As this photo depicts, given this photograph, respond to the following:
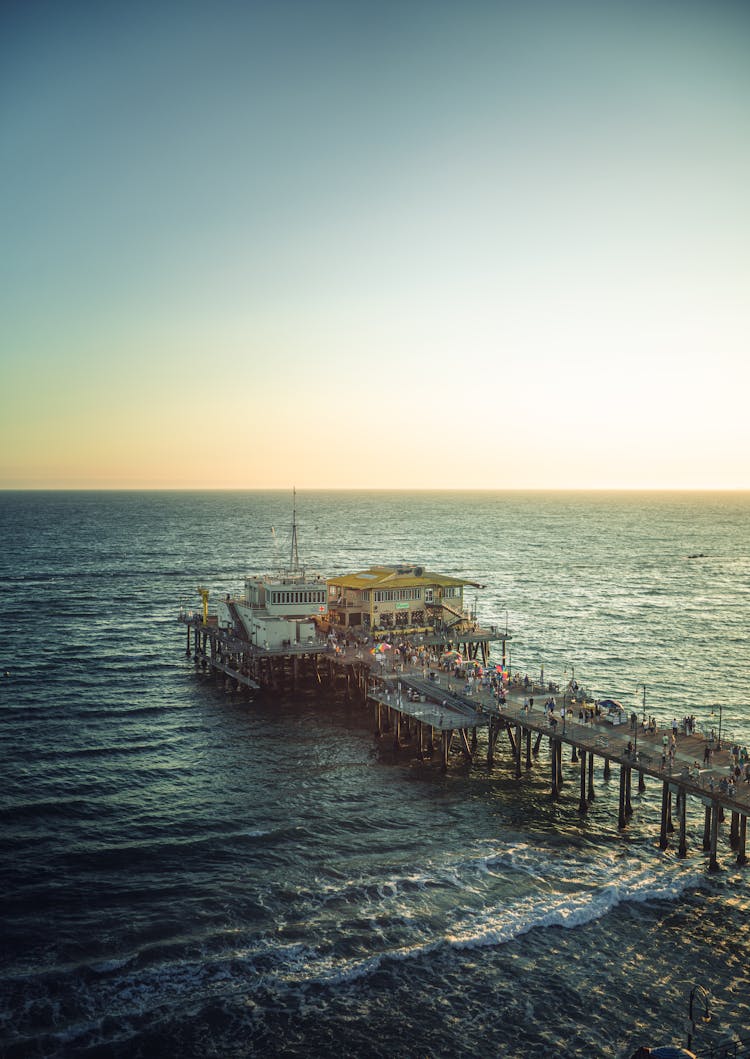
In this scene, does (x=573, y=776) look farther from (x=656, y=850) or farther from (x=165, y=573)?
(x=165, y=573)

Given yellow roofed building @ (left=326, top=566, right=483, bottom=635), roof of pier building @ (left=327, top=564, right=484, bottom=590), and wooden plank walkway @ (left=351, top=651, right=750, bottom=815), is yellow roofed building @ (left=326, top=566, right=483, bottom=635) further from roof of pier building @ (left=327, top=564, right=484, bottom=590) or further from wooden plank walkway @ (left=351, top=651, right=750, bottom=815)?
wooden plank walkway @ (left=351, top=651, right=750, bottom=815)

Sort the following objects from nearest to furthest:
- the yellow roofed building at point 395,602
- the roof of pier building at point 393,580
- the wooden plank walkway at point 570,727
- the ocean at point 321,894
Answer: the ocean at point 321,894 → the wooden plank walkway at point 570,727 → the yellow roofed building at point 395,602 → the roof of pier building at point 393,580

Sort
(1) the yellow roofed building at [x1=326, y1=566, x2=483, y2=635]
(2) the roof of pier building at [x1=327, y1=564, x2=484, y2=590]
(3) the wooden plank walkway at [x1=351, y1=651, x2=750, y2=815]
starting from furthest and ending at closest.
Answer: (2) the roof of pier building at [x1=327, y1=564, x2=484, y2=590]
(1) the yellow roofed building at [x1=326, y1=566, x2=483, y2=635]
(3) the wooden plank walkway at [x1=351, y1=651, x2=750, y2=815]

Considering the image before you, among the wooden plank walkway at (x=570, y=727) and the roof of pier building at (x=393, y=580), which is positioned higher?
the roof of pier building at (x=393, y=580)

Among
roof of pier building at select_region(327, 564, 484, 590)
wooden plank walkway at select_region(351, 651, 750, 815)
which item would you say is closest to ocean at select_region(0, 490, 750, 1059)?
wooden plank walkway at select_region(351, 651, 750, 815)

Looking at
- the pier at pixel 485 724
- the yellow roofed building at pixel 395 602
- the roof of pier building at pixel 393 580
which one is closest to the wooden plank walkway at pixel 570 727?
the pier at pixel 485 724

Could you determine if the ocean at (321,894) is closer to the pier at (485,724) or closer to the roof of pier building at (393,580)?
the pier at (485,724)
